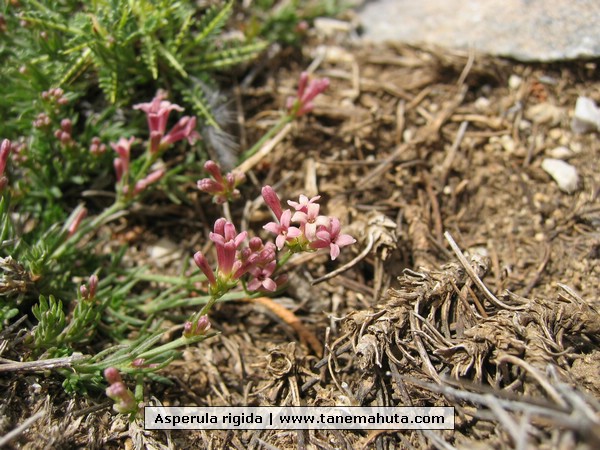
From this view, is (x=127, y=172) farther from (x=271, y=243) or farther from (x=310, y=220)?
(x=310, y=220)

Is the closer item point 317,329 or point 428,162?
point 317,329

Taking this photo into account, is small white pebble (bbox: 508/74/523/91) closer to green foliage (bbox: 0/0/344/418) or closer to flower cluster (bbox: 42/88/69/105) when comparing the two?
green foliage (bbox: 0/0/344/418)

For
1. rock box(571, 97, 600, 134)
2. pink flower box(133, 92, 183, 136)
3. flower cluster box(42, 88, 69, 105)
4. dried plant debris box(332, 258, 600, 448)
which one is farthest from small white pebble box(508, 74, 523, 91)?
flower cluster box(42, 88, 69, 105)

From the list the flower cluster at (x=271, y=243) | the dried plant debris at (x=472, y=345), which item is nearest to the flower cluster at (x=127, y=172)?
the flower cluster at (x=271, y=243)

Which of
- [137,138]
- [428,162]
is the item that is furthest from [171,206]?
[428,162]

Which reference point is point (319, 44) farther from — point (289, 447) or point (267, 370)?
point (289, 447)

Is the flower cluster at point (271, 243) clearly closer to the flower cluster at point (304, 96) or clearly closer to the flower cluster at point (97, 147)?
the flower cluster at point (304, 96)
